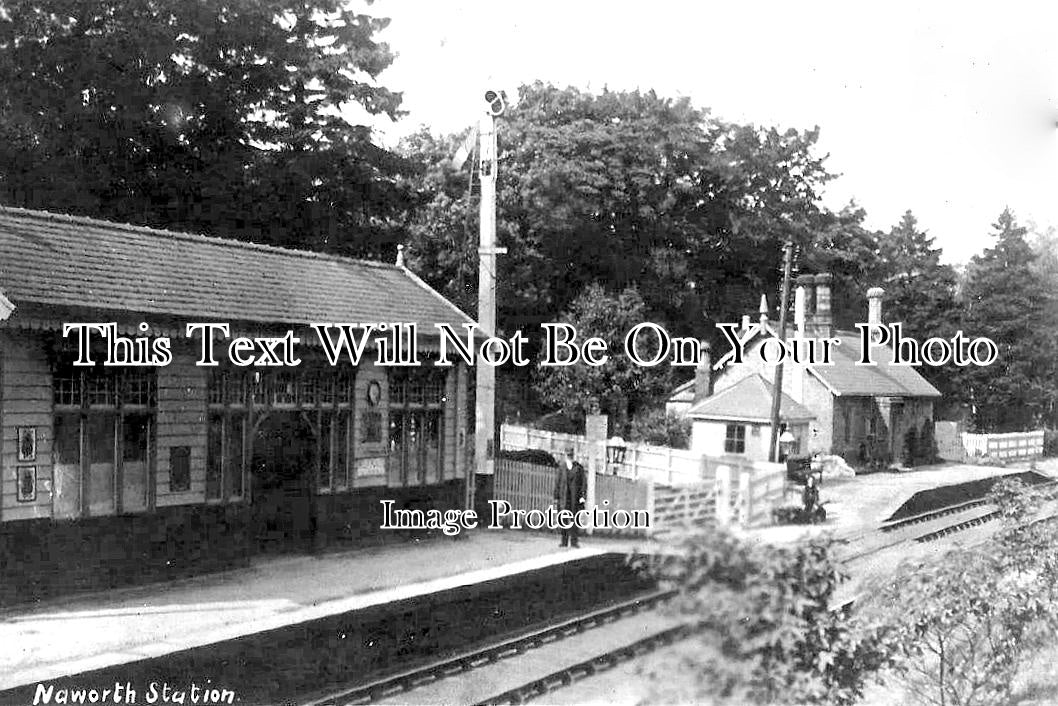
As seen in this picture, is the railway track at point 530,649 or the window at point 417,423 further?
the window at point 417,423

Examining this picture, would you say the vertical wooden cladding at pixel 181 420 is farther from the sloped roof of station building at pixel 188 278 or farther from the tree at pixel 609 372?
the tree at pixel 609 372

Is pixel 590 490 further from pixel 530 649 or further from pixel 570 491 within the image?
pixel 530 649

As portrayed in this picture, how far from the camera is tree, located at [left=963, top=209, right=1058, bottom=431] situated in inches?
440

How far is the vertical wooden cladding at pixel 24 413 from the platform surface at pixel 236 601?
1148 mm

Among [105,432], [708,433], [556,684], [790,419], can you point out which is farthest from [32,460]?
[790,419]

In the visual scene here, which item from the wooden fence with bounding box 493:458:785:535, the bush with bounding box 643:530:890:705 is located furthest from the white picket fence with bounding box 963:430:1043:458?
the bush with bounding box 643:530:890:705

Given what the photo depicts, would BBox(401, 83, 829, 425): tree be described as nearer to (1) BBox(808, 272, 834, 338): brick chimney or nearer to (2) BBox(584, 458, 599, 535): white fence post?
(1) BBox(808, 272, 834, 338): brick chimney

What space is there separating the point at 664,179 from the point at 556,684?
7521 millimetres

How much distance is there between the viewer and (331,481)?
1547 centimetres

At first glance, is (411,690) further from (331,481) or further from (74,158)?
(74,158)

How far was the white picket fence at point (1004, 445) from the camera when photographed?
47.3ft
